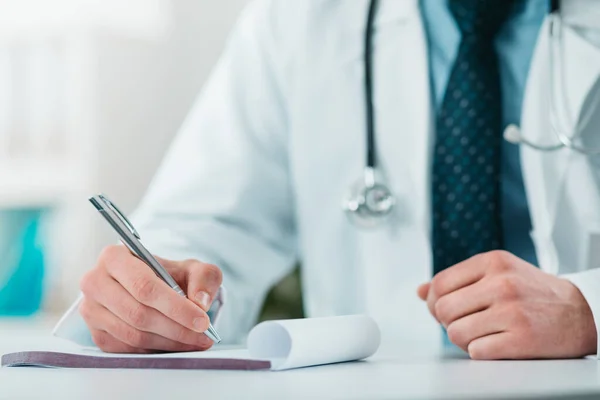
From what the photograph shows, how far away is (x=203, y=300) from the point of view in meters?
0.58

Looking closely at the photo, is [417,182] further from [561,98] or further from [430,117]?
[561,98]

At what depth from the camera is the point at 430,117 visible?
3.12 ft

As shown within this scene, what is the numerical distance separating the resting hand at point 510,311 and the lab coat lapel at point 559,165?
0.24m

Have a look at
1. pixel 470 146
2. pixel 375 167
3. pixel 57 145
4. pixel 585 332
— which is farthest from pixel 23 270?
pixel 585 332

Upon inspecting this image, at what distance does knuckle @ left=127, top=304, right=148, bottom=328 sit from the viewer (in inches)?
23.1

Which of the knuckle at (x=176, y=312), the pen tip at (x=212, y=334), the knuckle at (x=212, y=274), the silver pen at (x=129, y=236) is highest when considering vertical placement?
the silver pen at (x=129, y=236)

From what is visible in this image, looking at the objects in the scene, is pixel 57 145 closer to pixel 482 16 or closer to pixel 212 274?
pixel 482 16

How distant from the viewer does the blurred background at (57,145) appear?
206 cm

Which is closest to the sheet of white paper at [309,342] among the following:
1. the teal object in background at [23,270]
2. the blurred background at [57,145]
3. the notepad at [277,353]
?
the notepad at [277,353]

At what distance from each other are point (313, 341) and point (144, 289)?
0.45ft

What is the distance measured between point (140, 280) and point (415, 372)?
22cm

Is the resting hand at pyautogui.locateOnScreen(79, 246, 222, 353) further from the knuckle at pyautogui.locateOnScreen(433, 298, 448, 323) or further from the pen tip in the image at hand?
the knuckle at pyautogui.locateOnScreen(433, 298, 448, 323)

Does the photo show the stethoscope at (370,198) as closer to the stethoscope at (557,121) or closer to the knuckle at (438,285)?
the stethoscope at (557,121)

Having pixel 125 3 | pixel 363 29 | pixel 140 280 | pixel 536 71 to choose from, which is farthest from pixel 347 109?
pixel 125 3
